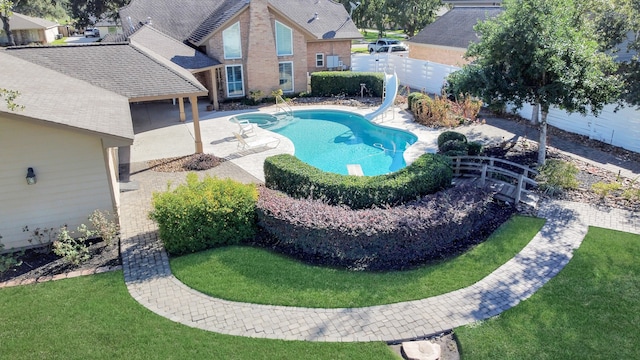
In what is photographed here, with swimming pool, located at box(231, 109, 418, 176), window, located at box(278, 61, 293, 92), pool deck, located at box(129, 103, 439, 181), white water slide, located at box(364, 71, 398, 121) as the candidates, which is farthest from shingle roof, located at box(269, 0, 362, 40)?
white water slide, located at box(364, 71, 398, 121)

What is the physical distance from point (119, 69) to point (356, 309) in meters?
13.7

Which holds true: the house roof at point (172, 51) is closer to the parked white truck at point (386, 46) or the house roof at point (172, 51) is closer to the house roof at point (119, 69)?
the house roof at point (119, 69)

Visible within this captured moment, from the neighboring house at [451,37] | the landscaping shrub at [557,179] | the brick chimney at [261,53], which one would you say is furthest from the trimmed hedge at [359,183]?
the neighboring house at [451,37]

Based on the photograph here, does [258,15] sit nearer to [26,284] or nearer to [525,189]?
[525,189]

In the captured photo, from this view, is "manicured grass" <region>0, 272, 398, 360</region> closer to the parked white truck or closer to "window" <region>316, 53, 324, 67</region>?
"window" <region>316, 53, 324, 67</region>

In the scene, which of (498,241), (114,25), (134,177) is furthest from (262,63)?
(114,25)

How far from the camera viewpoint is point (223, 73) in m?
27.2

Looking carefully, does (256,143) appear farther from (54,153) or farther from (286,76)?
(286,76)

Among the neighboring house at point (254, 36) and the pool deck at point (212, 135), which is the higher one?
the neighboring house at point (254, 36)

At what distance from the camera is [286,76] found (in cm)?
2908

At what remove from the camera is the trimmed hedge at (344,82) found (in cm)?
2867

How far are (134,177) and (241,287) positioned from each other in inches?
341

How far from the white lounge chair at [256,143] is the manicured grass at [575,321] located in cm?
1277

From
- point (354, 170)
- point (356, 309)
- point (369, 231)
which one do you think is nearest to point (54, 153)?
point (369, 231)
